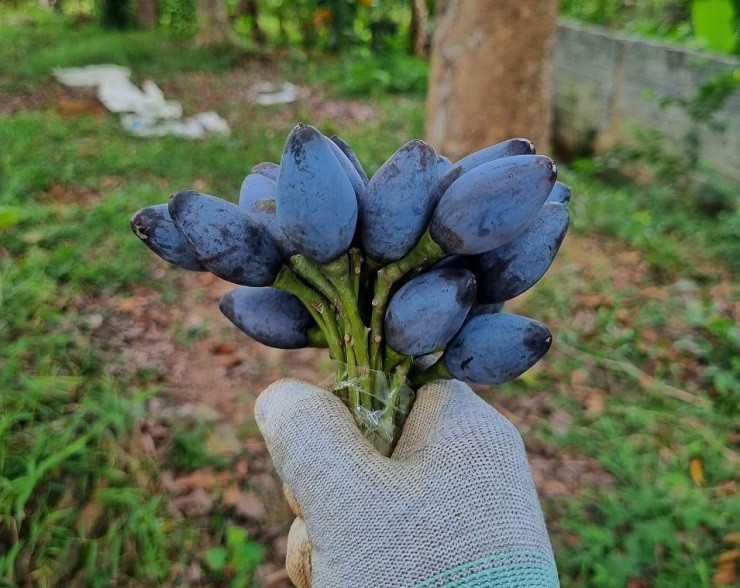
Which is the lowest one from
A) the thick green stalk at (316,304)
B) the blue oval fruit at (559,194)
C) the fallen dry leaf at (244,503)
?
the fallen dry leaf at (244,503)

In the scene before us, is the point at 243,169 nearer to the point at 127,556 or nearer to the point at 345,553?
the point at 127,556

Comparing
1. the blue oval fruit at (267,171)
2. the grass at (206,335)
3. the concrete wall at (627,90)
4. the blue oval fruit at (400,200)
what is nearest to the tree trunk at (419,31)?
the concrete wall at (627,90)

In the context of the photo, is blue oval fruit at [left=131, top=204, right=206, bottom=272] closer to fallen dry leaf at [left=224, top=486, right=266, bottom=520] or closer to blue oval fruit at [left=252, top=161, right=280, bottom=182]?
blue oval fruit at [left=252, top=161, right=280, bottom=182]

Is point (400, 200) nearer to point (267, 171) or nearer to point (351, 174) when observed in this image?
point (351, 174)

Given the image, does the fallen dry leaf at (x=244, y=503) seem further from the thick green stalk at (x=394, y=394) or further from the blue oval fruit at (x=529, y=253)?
the blue oval fruit at (x=529, y=253)

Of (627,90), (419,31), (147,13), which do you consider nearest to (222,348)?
(627,90)
